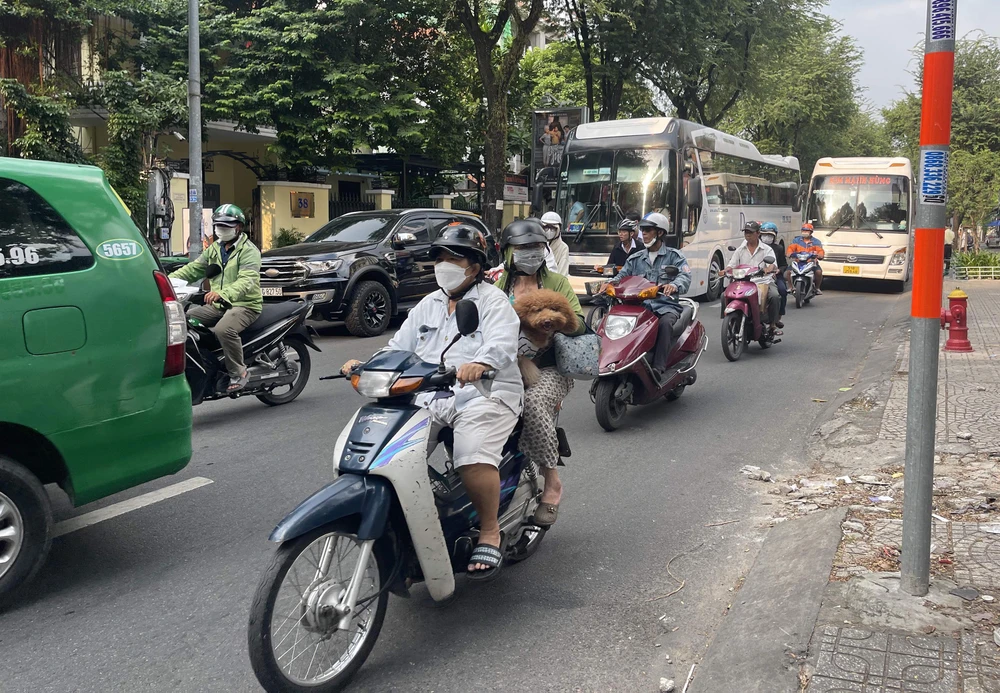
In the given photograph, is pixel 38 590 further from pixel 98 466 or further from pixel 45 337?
pixel 45 337

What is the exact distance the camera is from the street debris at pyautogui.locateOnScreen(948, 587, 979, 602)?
142 inches

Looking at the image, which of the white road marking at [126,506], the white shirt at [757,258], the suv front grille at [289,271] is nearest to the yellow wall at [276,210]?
the suv front grille at [289,271]

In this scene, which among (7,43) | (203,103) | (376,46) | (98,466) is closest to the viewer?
(98,466)

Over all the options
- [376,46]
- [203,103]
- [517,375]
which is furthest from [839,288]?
Answer: [517,375]

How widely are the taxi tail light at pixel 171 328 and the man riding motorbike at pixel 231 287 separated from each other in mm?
2824

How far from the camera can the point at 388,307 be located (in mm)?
13344

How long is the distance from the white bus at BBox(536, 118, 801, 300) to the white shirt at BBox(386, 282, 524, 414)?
12250 millimetres

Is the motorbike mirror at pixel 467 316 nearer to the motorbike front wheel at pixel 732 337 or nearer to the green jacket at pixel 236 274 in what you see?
the green jacket at pixel 236 274

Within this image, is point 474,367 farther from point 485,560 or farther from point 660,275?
point 660,275

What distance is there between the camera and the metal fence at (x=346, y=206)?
2480 cm

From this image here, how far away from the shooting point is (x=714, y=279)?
18328mm

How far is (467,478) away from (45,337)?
6.50ft

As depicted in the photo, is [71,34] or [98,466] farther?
[71,34]

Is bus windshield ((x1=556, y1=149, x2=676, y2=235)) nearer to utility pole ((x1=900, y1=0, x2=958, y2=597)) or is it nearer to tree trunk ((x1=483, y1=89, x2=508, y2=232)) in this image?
tree trunk ((x1=483, y1=89, x2=508, y2=232))
